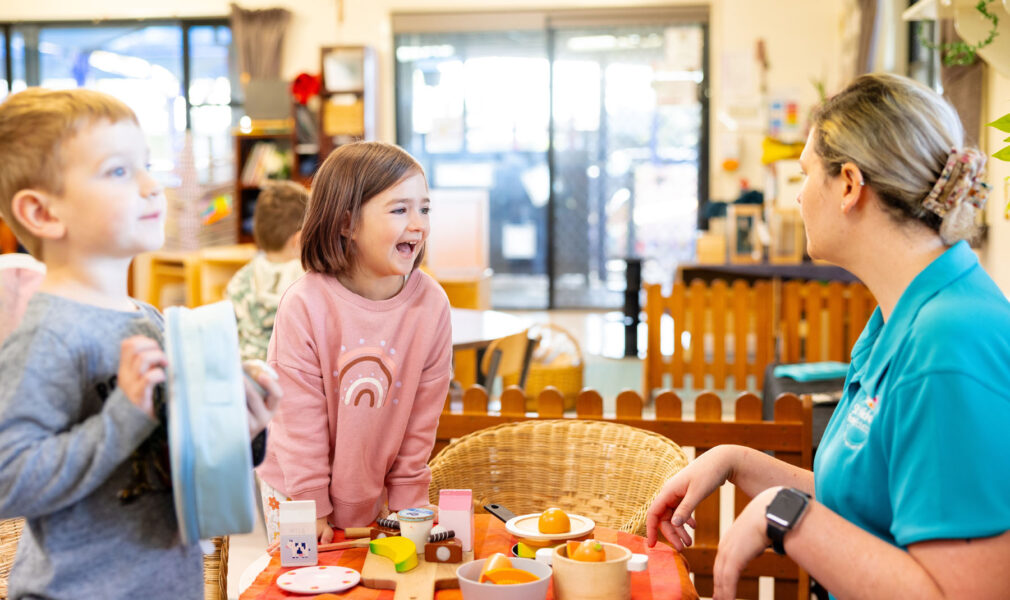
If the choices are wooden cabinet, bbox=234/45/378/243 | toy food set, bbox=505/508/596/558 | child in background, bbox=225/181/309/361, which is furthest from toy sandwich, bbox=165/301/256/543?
wooden cabinet, bbox=234/45/378/243

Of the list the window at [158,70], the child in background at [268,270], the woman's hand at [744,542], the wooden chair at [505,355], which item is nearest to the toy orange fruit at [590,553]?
the woman's hand at [744,542]

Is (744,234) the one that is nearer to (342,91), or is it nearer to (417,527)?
(342,91)

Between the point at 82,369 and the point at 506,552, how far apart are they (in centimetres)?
72

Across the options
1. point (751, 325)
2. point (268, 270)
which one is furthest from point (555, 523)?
point (751, 325)

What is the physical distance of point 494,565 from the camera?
1275 mm

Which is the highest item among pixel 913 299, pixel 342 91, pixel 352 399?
pixel 342 91

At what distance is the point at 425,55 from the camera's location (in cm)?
946

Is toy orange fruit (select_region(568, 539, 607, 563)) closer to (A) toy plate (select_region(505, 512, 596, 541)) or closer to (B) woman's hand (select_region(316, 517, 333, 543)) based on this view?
(A) toy plate (select_region(505, 512, 596, 541))

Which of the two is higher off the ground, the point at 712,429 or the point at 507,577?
the point at 507,577

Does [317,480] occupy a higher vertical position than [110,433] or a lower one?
lower

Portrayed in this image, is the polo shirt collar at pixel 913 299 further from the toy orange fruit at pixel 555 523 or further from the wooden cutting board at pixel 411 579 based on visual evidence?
the wooden cutting board at pixel 411 579

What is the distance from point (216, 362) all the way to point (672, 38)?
8694 mm

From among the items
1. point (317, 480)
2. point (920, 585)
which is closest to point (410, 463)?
point (317, 480)

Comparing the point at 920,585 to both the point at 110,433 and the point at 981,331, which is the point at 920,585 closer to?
the point at 981,331
